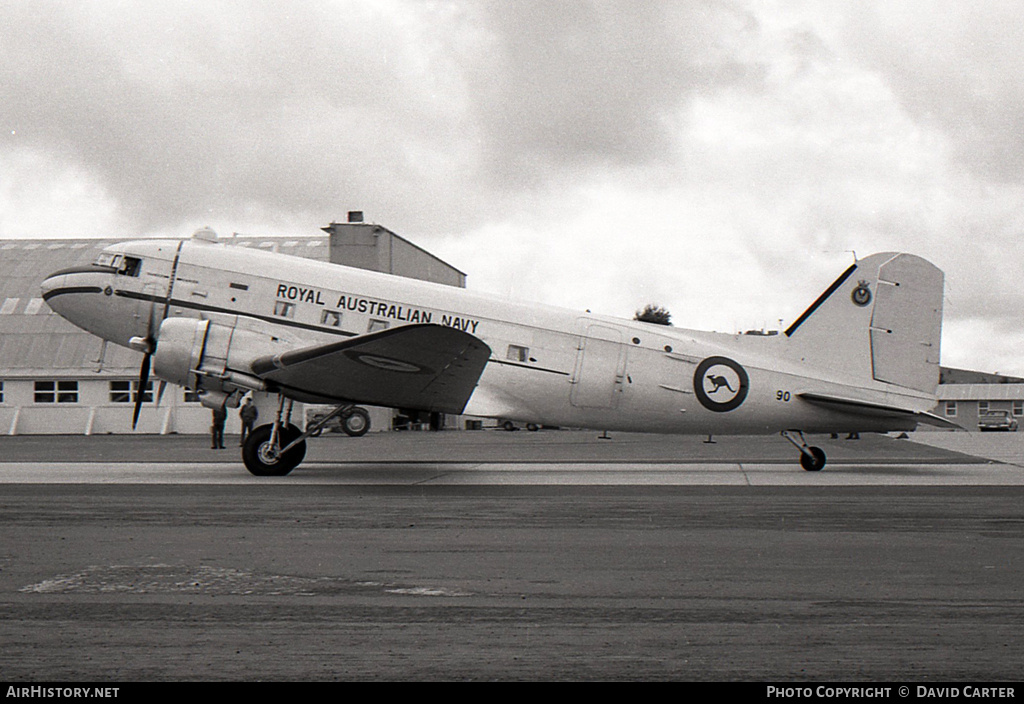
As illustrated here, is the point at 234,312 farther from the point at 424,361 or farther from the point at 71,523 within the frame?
the point at 71,523

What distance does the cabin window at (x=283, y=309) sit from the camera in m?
16.0

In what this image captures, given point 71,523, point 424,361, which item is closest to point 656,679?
point 71,523

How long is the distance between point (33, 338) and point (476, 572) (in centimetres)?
4791

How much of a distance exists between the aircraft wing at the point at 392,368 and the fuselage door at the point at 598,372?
235 centimetres

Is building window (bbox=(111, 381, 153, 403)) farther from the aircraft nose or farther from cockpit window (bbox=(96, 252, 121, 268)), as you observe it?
cockpit window (bbox=(96, 252, 121, 268))

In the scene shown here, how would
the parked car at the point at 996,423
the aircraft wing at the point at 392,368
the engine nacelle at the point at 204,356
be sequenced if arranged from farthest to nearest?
1. the parked car at the point at 996,423
2. the engine nacelle at the point at 204,356
3. the aircraft wing at the point at 392,368

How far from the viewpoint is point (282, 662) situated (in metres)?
4.49

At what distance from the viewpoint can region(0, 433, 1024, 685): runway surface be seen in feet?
14.9

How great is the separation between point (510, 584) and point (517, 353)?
10031 mm

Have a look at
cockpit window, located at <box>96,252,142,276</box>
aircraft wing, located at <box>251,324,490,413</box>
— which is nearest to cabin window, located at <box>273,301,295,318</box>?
aircraft wing, located at <box>251,324,490,413</box>

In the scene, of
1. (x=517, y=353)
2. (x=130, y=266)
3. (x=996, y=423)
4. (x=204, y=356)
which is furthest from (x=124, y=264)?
(x=996, y=423)

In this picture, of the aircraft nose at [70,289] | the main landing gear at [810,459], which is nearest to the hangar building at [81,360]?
the aircraft nose at [70,289]

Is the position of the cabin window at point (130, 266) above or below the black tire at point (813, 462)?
above

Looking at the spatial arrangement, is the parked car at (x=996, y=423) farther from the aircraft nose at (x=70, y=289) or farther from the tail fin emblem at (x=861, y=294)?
the aircraft nose at (x=70, y=289)
